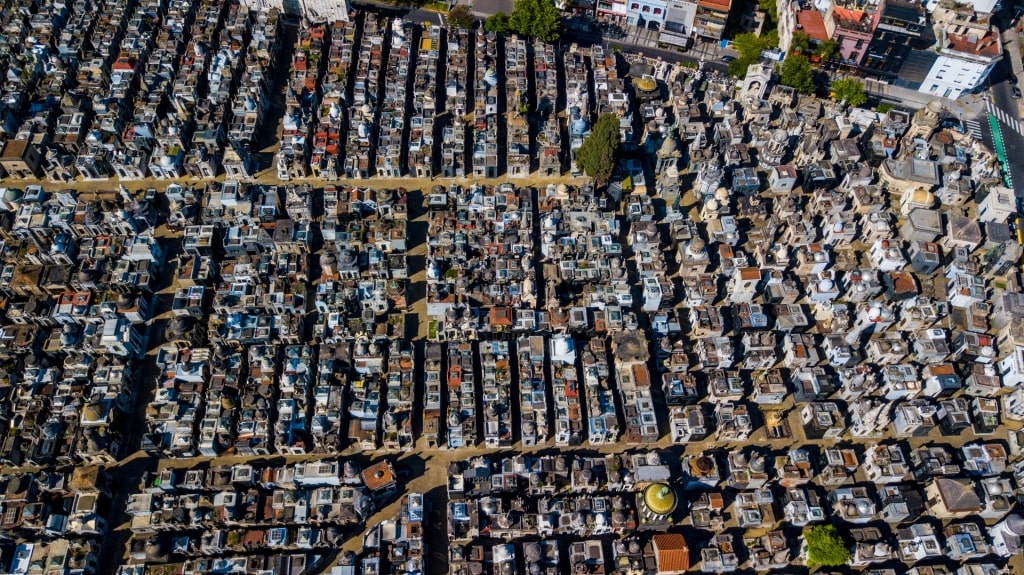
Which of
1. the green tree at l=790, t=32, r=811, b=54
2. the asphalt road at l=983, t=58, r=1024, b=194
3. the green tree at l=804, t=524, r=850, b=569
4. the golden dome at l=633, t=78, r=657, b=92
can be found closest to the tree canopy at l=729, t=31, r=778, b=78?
the green tree at l=790, t=32, r=811, b=54

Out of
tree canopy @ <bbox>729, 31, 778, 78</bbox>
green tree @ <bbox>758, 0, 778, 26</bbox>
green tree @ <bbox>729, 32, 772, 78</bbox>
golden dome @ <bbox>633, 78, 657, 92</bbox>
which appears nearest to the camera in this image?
golden dome @ <bbox>633, 78, 657, 92</bbox>

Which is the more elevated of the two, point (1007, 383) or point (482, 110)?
point (482, 110)

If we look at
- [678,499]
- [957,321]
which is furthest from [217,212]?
[957,321]

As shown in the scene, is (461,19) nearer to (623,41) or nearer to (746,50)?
(623,41)

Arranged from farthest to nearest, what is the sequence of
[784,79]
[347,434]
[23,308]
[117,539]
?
1. [784,79]
2. [23,308]
3. [347,434]
4. [117,539]

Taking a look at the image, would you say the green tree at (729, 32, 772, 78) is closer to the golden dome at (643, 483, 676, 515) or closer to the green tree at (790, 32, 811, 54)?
the green tree at (790, 32, 811, 54)

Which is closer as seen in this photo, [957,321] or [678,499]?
[678,499]

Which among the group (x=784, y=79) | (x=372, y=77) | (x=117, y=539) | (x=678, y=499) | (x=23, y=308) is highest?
(x=784, y=79)

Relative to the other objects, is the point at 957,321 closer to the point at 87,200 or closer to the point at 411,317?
the point at 411,317
